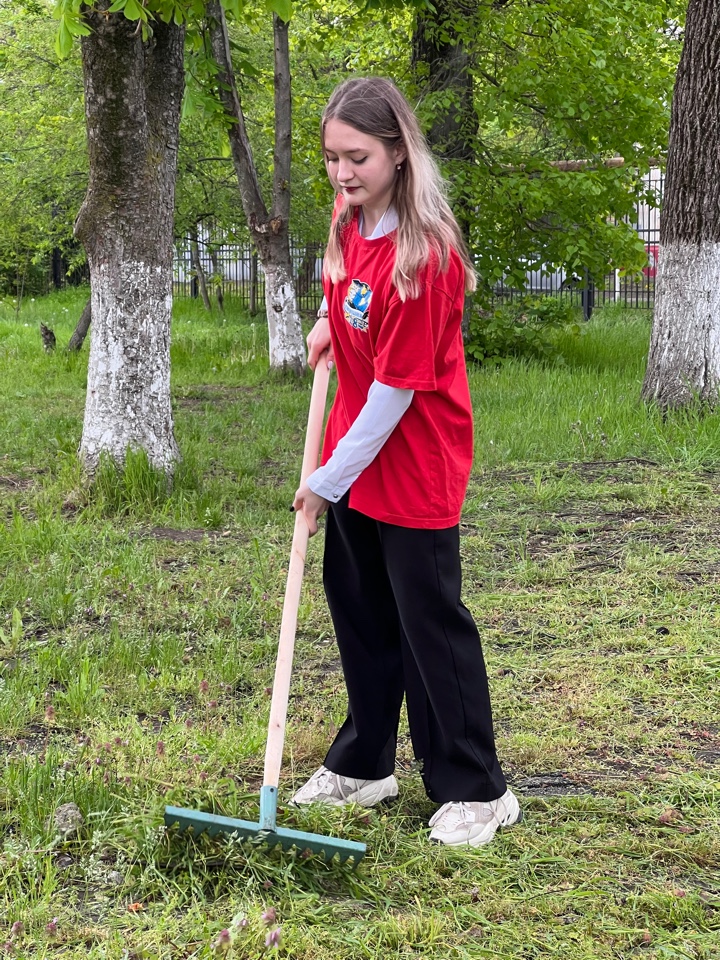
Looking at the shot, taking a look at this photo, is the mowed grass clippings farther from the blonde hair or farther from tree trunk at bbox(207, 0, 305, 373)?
tree trunk at bbox(207, 0, 305, 373)

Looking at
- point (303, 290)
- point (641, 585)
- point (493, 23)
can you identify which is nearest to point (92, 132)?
point (641, 585)

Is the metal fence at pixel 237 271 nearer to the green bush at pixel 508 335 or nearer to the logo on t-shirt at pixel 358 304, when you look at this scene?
the green bush at pixel 508 335

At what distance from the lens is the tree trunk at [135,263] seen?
6.35 metres

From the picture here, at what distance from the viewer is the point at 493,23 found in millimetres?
10812

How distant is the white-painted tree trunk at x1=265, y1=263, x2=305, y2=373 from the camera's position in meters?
11.7

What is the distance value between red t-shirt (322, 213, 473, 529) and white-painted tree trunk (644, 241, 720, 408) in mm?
5570

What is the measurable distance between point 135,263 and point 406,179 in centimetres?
411

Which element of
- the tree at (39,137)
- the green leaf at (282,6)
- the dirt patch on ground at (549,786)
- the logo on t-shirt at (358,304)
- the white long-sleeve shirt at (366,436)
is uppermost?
the tree at (39,137)

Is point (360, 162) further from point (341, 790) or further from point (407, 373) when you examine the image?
point (341, 790)

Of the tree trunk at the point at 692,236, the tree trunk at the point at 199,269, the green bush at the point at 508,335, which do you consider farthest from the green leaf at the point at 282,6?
the tree trunk at the point at 199,269

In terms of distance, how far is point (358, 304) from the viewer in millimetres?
2686

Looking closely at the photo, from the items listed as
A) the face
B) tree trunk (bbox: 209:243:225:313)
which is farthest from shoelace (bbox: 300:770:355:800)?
tree trunk (bbox: 209:243:225:313)

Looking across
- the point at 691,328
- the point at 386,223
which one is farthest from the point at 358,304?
the point at 691,328

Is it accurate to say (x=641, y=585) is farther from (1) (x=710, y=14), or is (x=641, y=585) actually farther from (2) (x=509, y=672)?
(1) (x=710, y=14)
